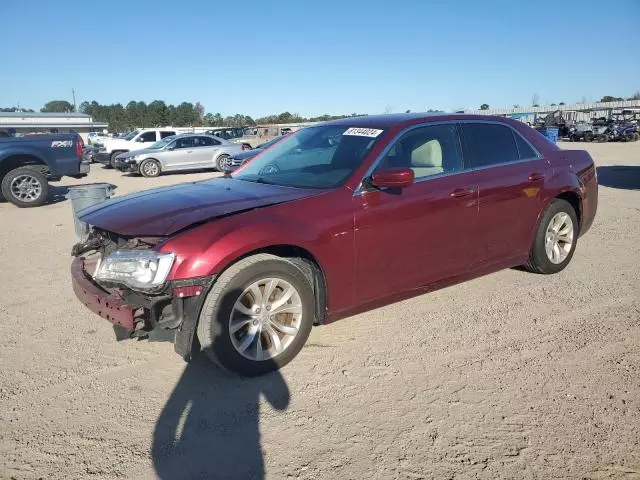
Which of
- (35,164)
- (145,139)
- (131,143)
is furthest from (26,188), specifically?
(145,139)

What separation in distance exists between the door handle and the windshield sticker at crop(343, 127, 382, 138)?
784mm

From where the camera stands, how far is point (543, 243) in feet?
15.7

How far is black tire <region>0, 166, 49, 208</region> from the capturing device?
10602 millimetres

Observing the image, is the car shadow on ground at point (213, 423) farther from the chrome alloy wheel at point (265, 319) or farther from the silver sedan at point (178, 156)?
the silver sedan at point (178, 156)

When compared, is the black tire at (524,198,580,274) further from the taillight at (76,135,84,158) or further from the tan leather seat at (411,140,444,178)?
the taillight at (76,135,84,158)

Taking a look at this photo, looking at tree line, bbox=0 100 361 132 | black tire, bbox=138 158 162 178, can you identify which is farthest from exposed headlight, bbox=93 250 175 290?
tree line, bbox=0 100 361 132

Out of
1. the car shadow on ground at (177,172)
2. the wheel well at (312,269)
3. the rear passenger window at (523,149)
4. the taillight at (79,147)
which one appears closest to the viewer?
the wheel well at (312,269)

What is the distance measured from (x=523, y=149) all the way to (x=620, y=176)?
1095 cm

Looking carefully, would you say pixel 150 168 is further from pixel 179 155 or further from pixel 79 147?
pixel 79 147

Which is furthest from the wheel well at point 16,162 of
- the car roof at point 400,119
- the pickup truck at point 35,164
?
the car roof at point 400,119

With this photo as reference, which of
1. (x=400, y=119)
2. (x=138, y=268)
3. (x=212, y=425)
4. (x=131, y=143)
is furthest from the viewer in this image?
(x=131, y=143)

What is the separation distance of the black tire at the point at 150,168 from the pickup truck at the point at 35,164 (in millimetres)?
6132

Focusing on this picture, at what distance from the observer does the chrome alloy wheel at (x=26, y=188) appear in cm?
1073

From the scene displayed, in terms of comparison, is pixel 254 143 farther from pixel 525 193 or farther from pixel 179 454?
pixel 179 454
